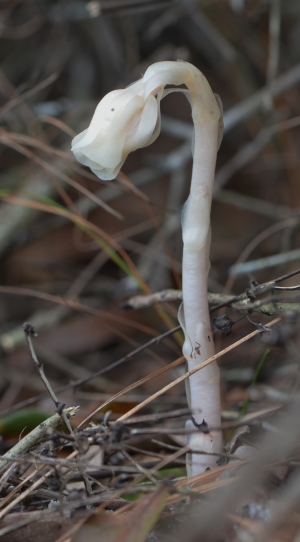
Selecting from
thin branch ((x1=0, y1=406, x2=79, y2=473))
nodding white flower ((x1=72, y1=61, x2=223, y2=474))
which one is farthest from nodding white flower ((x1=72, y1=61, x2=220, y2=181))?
thin branch ((x1=0, y1=406, x2=79, y2=473))

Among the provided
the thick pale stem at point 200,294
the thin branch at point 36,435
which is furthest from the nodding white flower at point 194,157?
the thin branch at point 36,435

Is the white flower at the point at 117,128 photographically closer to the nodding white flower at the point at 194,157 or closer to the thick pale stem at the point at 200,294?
the nodding white flower at the point at 194,157

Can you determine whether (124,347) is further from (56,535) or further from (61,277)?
(56,535)

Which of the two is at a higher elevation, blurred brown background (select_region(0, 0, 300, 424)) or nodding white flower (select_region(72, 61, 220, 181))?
blurred brown background (select_region(0, 0, 300, 424))

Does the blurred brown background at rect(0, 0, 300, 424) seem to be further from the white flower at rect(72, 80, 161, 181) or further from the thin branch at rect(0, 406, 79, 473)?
the white flower at rect(72, 80, 161, 181)

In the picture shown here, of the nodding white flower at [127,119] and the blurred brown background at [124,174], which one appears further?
the blurred brown background at [124,174]

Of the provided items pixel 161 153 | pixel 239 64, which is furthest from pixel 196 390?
pixel 161 153

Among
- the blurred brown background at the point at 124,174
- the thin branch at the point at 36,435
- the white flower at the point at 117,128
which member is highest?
the blurred brown background at the point at 124,174

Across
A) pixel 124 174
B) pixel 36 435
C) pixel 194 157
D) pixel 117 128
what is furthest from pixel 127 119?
pixel 124 174

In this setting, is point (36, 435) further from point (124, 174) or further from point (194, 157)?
point (124, 174)
